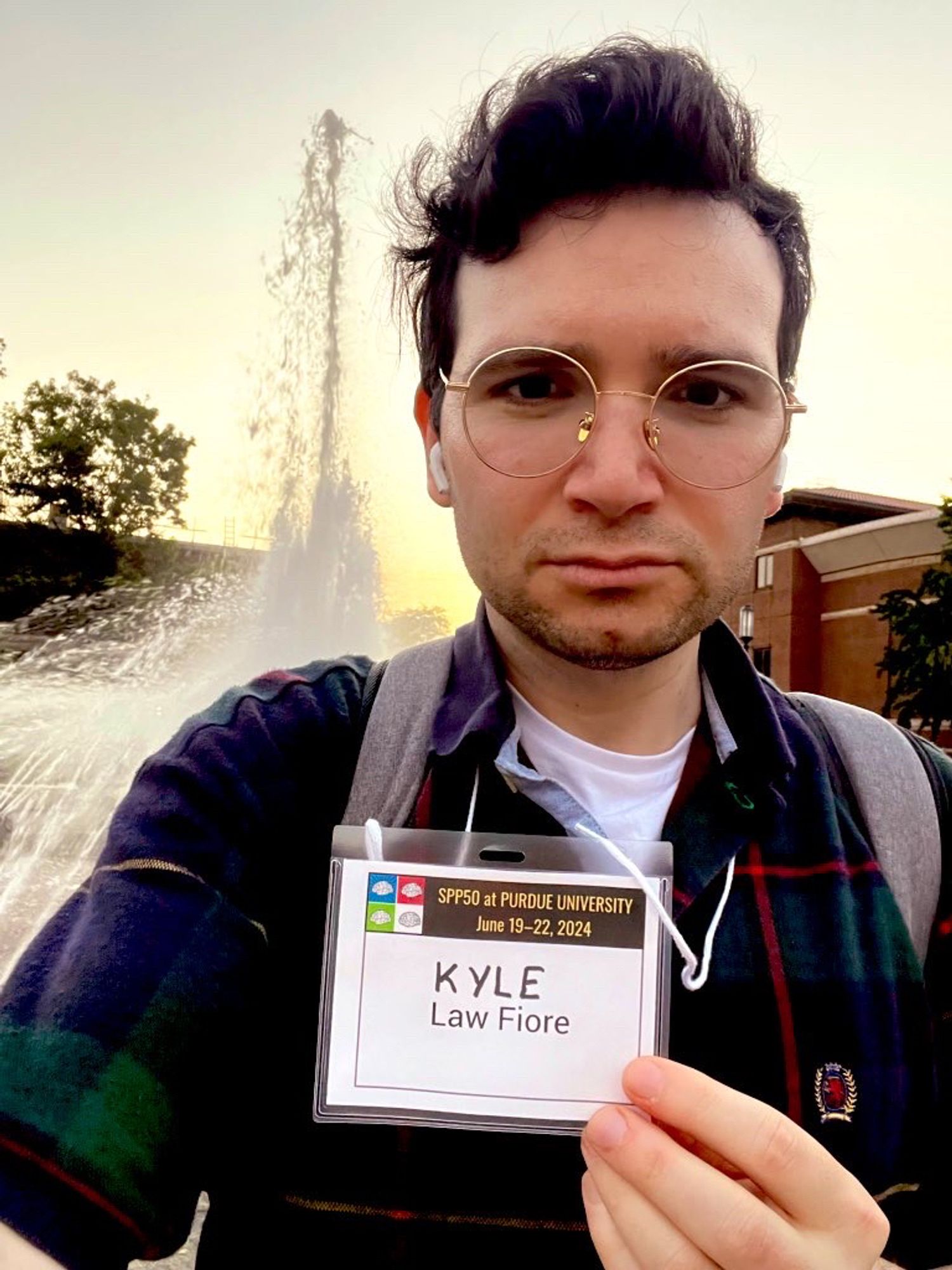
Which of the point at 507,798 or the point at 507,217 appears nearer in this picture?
the point at 507,798

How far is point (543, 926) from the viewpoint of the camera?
923 millimetres

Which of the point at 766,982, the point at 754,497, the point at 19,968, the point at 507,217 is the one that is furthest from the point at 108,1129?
the point at 507,217

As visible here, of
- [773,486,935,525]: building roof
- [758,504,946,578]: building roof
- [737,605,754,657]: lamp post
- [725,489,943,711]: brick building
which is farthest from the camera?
[773,486,935,525]: building roof

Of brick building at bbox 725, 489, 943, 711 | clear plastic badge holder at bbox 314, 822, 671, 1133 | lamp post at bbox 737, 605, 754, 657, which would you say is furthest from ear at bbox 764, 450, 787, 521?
brick building at bbox 725, 489, 943, 711

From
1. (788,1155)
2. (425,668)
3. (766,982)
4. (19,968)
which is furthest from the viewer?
(425,668)

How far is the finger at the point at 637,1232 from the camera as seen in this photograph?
771 mm

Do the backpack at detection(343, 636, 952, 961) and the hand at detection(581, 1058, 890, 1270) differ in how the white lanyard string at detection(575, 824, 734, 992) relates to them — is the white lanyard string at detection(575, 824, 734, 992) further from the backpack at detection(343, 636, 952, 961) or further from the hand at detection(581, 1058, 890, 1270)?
the backpack at detection(343, 636, 952, 961)

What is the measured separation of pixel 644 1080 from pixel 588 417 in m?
0.79

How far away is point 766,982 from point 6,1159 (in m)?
0.89

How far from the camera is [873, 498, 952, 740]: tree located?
15.7 metres

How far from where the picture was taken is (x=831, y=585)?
29766 millimetres

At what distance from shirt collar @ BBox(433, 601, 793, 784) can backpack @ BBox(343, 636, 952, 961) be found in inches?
1.0

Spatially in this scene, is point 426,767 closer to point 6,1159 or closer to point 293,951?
point 293,951

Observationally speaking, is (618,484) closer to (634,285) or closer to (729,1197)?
(634,285)
